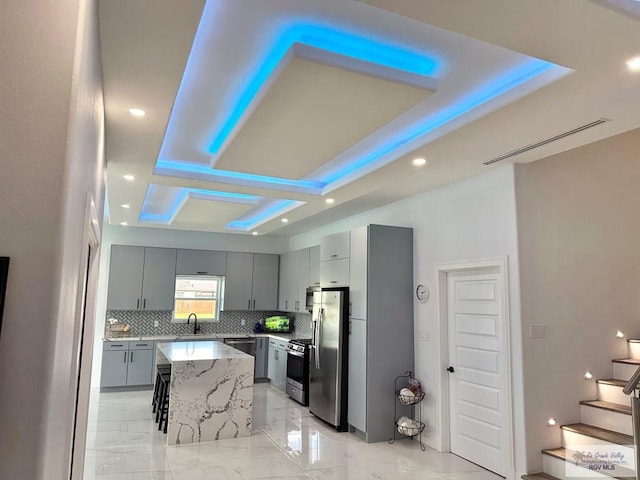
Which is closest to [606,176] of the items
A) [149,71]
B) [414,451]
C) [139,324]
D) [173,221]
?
[414,451]

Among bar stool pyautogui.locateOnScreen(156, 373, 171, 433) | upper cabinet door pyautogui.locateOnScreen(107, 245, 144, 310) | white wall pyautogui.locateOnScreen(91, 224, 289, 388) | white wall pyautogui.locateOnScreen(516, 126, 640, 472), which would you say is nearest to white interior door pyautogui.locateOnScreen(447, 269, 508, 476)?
white wall pyautogui.locateOnScreen(516, 126, 640, 472)

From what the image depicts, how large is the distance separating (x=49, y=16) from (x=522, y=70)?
8.35ft

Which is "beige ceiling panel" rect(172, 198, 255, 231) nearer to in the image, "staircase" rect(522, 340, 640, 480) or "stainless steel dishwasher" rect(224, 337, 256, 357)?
"stainless steel dishwasher" rect(224, 337, 256, 357)

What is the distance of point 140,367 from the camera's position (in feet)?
24.3

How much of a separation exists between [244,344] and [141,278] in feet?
7.02

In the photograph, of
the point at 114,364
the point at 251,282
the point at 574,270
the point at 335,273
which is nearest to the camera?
the point at 574,270

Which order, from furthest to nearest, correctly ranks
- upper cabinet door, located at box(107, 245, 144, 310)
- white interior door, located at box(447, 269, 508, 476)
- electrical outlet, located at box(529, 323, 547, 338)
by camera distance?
upper cabinet door, located at box(107, 245, 144, 310) → white interior door, located at box(447, 269, 508, 476) → electrical outlet, located at box(529, 323, 547, 338)

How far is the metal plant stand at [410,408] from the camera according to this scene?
4.83 metres

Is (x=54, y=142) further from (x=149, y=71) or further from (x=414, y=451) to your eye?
(x=414, y=451)

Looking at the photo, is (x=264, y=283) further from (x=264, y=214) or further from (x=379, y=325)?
(x=379, y=325)

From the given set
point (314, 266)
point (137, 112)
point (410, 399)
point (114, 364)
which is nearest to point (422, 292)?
point (410, 399)

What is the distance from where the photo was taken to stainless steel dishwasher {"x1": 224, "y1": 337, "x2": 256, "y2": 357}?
796 centimetres

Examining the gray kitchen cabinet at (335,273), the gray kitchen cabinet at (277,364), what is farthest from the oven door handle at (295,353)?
the gray kitchen cabinet at (335,273)

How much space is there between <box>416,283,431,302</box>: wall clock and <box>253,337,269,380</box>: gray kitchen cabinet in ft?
13.0
